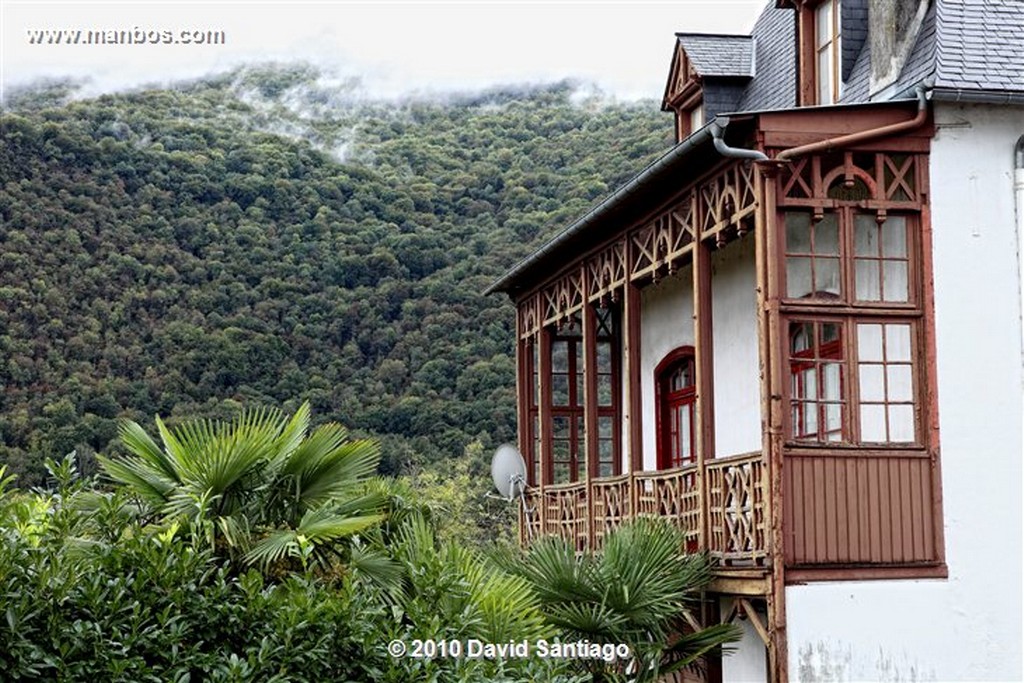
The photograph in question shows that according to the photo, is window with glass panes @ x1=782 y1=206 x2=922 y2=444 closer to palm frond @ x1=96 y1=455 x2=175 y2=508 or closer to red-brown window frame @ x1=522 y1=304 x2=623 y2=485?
palm frond @ x1=96 y1=455 x2=175 y2=508

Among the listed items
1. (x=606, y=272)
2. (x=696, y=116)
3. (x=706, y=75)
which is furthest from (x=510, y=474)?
(x=706, y=75)

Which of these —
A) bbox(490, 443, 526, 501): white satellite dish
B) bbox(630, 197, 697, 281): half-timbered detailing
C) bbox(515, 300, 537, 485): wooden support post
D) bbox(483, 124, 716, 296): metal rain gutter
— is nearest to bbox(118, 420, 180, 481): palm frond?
bbox(483, 124, 716, 296): metal rain gutter

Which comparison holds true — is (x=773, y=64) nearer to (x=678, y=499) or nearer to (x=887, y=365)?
(x=678, y=499)

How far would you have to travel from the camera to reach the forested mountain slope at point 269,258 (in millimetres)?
43438

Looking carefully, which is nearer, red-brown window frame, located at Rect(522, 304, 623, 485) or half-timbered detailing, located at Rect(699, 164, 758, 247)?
half-timbered detailing, located at Rect(699, 164, 758, 247)

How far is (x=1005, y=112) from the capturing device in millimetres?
13664

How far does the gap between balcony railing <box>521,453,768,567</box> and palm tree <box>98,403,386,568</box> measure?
3951mm

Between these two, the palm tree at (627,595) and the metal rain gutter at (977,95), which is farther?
the metal rain gutter at (977,95)

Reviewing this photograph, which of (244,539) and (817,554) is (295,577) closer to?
(244,539)

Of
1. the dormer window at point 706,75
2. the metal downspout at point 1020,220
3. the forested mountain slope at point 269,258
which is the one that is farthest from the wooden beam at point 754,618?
the forested mountain slope at point 269,258

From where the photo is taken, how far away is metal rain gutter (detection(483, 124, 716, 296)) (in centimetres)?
1387

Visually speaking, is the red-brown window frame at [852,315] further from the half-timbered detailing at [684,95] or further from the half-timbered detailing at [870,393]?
the half-timbered detailing at [684,95]

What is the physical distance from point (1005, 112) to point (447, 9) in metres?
51.4

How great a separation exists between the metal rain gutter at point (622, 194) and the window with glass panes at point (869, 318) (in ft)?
3.50
